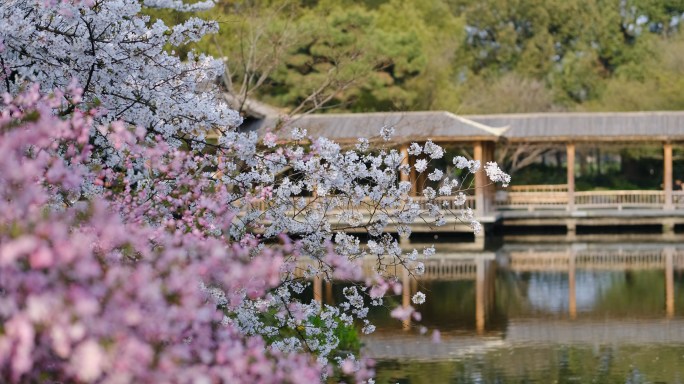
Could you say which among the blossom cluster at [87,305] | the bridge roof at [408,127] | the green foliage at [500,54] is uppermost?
the green foliage at [500,54]

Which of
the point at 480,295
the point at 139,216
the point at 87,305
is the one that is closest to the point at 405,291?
the point at 480,295

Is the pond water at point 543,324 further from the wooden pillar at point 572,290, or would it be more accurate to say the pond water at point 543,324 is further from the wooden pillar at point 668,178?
the wooden pillar at point 668,178

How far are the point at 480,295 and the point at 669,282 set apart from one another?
12.4 feet

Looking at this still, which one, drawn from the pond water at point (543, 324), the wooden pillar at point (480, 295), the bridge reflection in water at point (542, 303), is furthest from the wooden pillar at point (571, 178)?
the wooden pillar at point (480, 295)

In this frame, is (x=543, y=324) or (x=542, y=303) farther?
(x=542, y=303)

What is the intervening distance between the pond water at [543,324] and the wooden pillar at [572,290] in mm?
25

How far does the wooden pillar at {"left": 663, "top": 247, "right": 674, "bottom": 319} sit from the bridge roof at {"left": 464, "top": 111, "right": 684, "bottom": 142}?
6911mm

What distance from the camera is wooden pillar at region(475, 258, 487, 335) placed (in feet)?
52.2

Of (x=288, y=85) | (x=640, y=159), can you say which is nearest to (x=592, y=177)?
(x=640, y=159)

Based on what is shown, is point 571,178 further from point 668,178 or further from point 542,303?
point 542,303

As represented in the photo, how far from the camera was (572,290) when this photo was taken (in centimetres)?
1927

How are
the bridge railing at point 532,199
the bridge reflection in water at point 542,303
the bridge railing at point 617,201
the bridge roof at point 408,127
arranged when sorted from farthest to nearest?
the bridge railing at point 532,199 < the bridge railing at point 617,201 < the bridge roof at point 408,127 < the bridge reflection in water at point 542,303

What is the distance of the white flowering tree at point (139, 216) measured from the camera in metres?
2.79

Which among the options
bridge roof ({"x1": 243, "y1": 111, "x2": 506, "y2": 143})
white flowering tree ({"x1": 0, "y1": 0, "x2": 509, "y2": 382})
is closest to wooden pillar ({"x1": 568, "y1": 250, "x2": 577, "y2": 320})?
bridge roof ({"x1": 243, "y1": 111, "x2": 506, "y2": 143})
